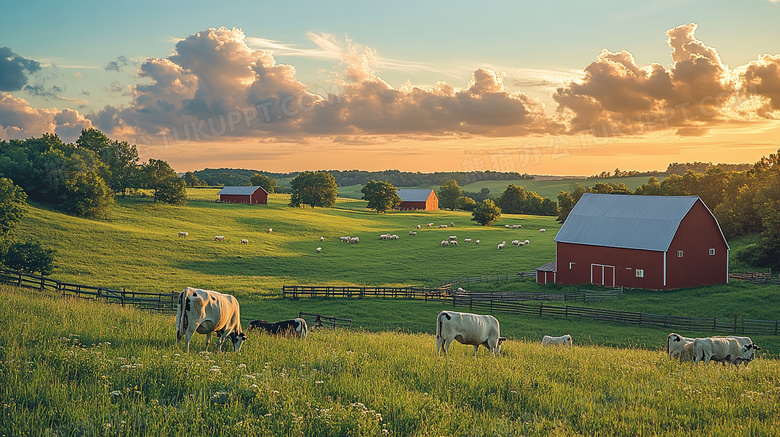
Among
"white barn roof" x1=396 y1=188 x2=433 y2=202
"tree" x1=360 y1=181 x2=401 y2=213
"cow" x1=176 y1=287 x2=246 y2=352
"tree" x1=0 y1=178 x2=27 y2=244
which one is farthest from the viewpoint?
"white barn roof" x1=396 y1=188 x2=433 y2=202

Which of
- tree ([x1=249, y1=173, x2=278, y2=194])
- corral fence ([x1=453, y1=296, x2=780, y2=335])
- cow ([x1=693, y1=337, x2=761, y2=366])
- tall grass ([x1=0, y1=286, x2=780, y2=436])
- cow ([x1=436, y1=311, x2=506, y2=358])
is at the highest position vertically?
tree ([x1=249, y1=173, x2=278, y2=194])

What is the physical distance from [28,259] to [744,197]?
233ft

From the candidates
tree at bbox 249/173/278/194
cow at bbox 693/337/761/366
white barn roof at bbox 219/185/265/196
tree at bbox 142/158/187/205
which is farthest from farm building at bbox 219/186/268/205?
cow at bbox 693/337/761/366

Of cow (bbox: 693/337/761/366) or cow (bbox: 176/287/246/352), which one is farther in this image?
cow (bbox: 693/337/761/366)

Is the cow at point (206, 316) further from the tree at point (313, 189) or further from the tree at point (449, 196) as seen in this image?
the tree at point (449, 196)

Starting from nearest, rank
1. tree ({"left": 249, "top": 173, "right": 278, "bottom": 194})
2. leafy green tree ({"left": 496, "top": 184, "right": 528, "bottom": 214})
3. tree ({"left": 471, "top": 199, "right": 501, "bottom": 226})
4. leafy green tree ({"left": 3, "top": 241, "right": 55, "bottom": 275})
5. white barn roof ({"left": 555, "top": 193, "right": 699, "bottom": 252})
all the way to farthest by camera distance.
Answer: leafy green tree ({"left": 3, "top": 241, "right": 55, "bottom": 275}), white barn roof ({"left": 555, "top": 193, "right": 699, "bottom": 252}), tree ({"left": 471, "top": 199, "right": 501, "bottom": 226}), leafy green tree ({"left": 496, "top": 184, "right": 528, "bottom": 214}), tree ({"left": 249, "top": 173, "right": 278, "bottom": 194})

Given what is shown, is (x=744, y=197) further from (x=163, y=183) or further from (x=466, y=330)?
(x=163, y=183)

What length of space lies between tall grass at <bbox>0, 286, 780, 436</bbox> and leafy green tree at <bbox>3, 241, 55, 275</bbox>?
3293cm

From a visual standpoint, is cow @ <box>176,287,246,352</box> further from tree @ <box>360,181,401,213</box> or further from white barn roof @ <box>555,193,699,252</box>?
tree @ <box>360,181,401,213</box>

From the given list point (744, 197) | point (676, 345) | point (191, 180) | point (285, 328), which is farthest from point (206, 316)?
point (191, 180)

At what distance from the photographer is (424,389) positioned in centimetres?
862

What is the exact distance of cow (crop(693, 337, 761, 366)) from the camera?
635 inches

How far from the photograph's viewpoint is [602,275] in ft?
138

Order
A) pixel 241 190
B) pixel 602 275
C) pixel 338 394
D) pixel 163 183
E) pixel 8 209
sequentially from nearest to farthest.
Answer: pixel 338 394
pixel 602 275
pixel 8 209
pixel 163 183
pixel 241 190
